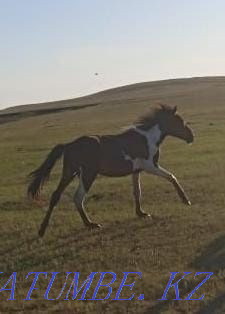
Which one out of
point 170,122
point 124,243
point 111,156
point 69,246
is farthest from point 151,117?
point 69,246

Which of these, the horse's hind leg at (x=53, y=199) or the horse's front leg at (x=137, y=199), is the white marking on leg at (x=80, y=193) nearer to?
the horse's hind leg at (x=53, y=199)

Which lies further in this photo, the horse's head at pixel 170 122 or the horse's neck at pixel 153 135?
the horse's head at pixel 170 122

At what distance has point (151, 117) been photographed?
12.2m

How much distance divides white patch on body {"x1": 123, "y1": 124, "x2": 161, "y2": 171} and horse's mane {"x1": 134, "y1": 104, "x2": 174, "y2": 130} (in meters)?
0.10

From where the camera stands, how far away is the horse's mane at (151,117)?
1205 centimetres

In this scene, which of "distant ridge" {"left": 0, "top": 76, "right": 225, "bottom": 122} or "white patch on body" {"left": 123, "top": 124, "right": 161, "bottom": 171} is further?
"distant ridge" {"left": 0, "top": 76, "right": 225, "bottom": 122}

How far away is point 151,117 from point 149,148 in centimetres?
77

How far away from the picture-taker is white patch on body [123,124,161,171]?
38.0 feet

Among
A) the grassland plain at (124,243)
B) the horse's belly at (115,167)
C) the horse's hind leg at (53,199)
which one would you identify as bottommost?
the grassland plain at (124,243)

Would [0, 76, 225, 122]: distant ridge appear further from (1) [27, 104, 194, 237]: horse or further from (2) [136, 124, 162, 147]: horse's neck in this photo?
(2) [136, 124, 162, 147]: horse's neck

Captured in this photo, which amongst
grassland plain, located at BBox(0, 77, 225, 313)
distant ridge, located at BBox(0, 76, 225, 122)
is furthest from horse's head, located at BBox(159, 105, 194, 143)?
distant ridge, located at BBox(0, 76, 225, 122)

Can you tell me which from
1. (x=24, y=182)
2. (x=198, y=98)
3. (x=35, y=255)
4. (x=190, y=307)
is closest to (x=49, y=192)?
(x=24, y=182)

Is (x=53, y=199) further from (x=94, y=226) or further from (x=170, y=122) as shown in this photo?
(x=170, y=122)

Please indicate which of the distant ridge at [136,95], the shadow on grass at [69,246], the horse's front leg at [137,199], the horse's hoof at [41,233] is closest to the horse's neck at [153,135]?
the horse's front leg at [137,199]
